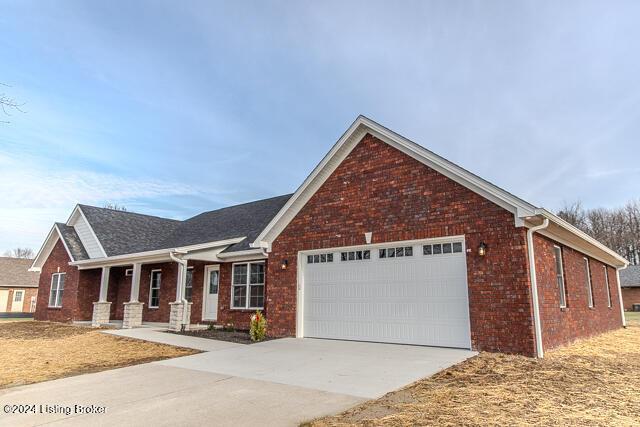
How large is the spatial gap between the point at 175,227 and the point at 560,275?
2006 cm

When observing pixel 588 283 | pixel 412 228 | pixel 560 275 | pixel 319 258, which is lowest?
pixel 588 283

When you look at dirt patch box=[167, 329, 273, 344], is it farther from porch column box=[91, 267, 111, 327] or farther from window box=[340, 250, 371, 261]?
porch column box=[91, 267, 111, 327]

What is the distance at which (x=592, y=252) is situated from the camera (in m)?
14.8

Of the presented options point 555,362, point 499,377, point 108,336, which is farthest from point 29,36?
point 555,362

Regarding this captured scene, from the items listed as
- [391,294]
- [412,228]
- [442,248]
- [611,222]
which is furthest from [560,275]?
[611,222]

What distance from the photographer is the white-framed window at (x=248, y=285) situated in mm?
14906

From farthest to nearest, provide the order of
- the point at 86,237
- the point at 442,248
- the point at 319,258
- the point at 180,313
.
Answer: the point at 86,237 < the point at 180,313 < the point at 319,258 < the point at 442,248

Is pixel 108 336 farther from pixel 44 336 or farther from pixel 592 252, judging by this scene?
pixel 592 252

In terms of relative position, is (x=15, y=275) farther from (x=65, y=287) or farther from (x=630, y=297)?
(x=630, y=297)

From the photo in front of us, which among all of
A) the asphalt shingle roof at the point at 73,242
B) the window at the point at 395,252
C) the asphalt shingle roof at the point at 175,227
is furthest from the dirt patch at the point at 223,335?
the asphalt shingle roof at the point at 73,242

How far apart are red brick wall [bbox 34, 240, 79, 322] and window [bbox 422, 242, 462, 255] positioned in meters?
17.4

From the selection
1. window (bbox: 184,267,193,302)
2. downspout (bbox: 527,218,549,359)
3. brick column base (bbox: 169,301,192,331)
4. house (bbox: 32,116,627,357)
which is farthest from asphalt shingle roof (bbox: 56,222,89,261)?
downspout (bbox: 527,218,549,359)

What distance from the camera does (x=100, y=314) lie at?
689 inches

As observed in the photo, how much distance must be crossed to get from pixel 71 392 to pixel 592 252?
16.2 m
